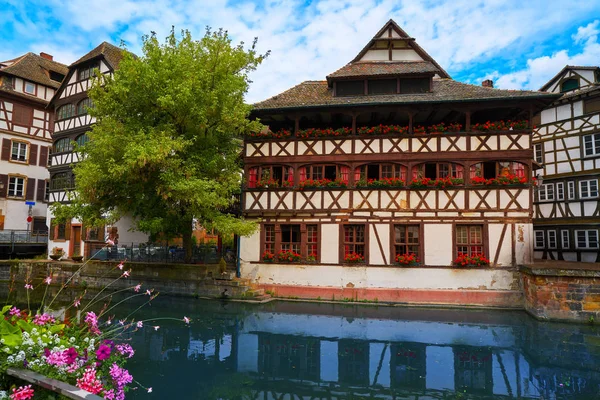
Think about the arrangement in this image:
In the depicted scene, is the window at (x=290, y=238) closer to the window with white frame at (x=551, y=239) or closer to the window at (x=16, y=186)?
the window with white frame at (x=551, y=239)

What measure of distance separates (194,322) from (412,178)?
1047cm

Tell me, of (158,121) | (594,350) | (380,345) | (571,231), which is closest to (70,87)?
(158,121)

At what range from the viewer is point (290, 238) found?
58.9ft

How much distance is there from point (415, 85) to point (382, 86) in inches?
58.9

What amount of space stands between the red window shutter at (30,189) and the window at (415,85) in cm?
2865

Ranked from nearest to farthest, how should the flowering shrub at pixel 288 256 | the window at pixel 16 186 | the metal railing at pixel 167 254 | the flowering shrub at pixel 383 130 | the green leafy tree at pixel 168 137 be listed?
the green leafy tree at pixel 168 137, the flowering shrub at pixel 383 130, the flowering shrub at pixel 288 256, the metal railing at pixel 167 254, the window at pixel 16 186

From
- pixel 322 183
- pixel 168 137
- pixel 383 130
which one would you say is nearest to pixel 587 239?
pixel 383 130

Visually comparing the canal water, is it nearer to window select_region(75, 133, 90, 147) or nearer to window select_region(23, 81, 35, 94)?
window select_region(75, 133, 90, 147)

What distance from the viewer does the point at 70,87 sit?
27203mm

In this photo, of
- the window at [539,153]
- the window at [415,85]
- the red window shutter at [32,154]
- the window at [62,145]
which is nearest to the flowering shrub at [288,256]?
the window at [415,85]

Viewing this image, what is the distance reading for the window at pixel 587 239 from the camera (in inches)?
842

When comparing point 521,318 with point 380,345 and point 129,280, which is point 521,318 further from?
point 129,280

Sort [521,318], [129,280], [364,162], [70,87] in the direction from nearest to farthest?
[521,318] → [364,162] → [129,280] → [70,87]

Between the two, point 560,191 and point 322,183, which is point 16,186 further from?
point 560,191
